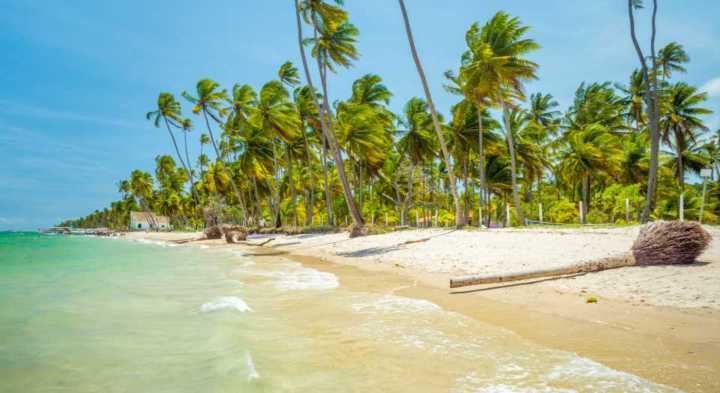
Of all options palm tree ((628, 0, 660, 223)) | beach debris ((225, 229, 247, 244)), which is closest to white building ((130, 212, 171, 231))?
beach debris ((225, 229, 247, 244))

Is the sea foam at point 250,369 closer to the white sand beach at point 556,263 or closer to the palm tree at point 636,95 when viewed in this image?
the white sand beach at point 556,263

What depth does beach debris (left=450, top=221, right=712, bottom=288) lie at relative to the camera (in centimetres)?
593

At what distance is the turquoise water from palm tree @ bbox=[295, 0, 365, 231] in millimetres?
13989

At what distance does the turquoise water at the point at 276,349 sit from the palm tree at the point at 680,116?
32253 mm

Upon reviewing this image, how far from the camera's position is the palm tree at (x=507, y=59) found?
18.8 metres

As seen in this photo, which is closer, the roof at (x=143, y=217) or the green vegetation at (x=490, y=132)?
the green vegetation at (x=490, y=132)

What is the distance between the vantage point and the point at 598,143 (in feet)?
94.3

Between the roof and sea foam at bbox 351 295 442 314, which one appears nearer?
sea foam at bbox 351 295 442 314

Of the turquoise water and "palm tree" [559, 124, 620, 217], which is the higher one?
"palm tree" [559, 124, 620, 217]

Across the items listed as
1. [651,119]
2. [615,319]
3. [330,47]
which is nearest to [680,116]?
[651,119]

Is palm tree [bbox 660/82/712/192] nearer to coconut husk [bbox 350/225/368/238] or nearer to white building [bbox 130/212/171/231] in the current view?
coconut husk [bbox 350/225/368/238]

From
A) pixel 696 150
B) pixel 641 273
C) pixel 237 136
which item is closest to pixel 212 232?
pixel 237 136

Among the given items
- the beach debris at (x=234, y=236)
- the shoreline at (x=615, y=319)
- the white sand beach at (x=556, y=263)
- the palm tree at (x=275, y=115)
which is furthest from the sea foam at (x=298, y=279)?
the palm tree at (x=275, y=115)

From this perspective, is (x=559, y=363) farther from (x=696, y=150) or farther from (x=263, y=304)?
(x=696, y=150)
